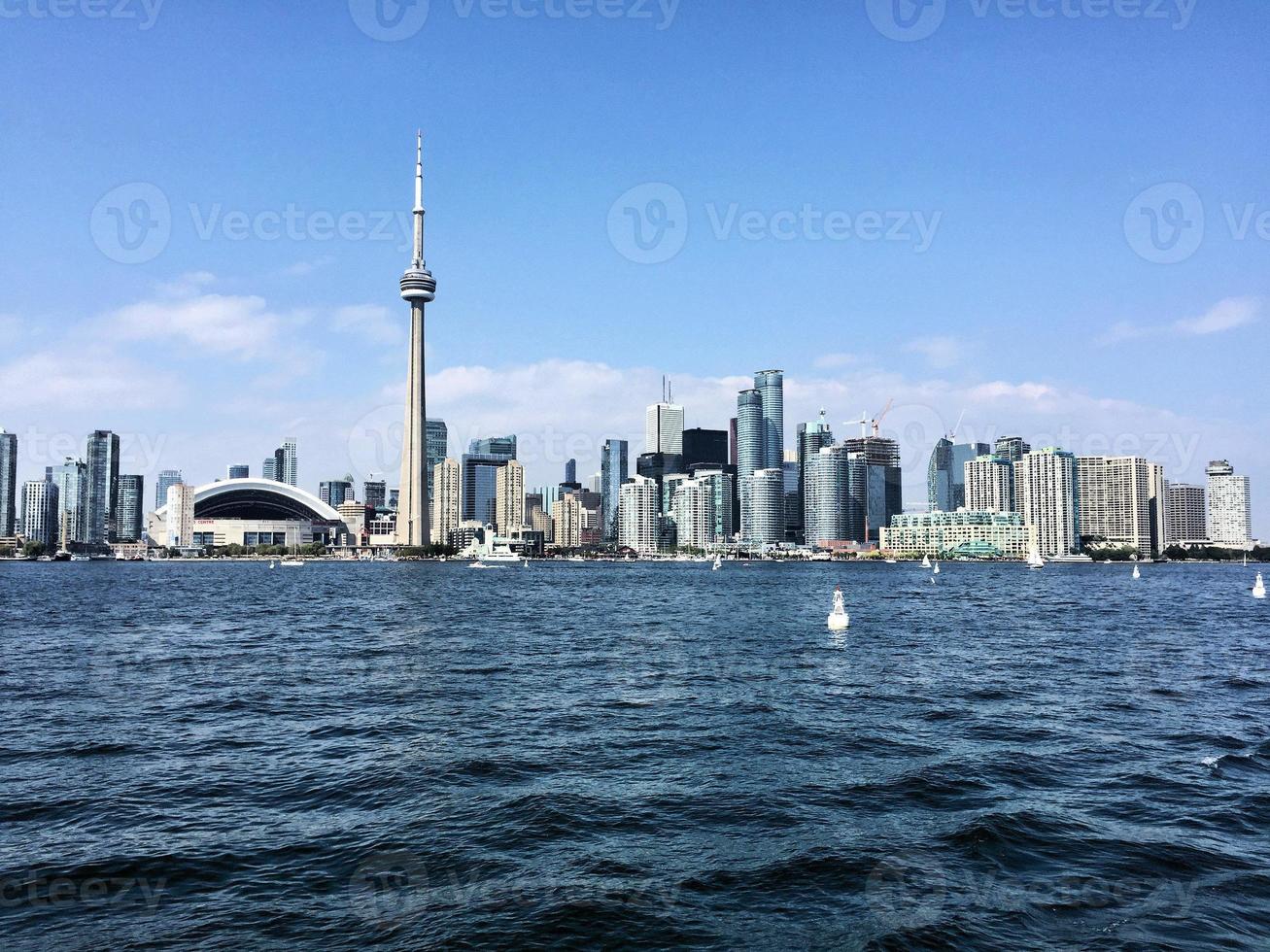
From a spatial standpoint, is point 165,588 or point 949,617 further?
point 165,588

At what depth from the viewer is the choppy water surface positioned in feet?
52.2

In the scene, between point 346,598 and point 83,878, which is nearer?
point 83,878

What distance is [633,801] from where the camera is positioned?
74.0 ft

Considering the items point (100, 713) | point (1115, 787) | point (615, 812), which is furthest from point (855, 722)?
point (100, 713)

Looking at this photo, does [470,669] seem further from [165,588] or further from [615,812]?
[165,588]

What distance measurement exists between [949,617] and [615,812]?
230ft

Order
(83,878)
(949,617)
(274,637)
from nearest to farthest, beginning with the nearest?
(83,878)
(274,637)
(949,617)

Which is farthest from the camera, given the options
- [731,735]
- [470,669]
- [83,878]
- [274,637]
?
[274,637]

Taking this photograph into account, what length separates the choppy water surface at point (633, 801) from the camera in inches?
627

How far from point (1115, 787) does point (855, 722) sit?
9741mm

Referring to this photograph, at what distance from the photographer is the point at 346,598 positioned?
368 feet

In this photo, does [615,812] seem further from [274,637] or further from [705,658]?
[274,637]

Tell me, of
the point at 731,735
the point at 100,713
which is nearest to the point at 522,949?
the point at 731,735

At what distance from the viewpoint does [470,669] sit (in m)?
46.0
